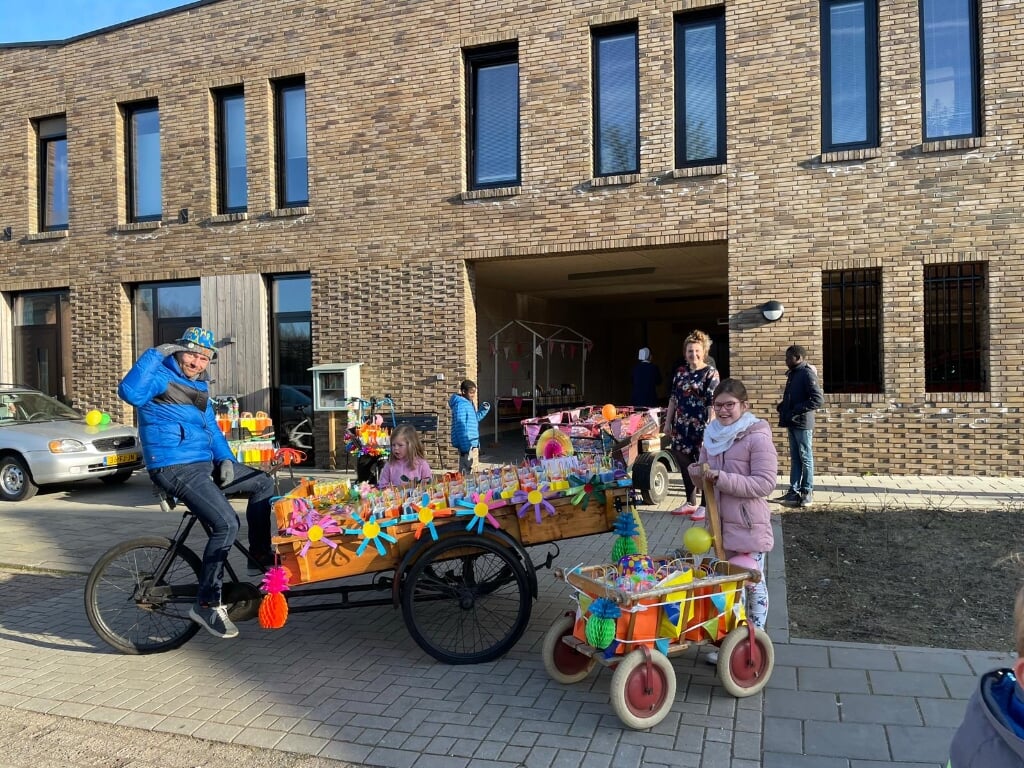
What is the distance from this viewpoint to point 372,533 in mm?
4309

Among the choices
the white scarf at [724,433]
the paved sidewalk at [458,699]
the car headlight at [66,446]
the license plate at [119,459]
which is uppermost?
the white scarf at [724,433]

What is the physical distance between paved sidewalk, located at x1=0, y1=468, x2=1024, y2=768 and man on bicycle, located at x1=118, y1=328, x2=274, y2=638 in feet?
1.70

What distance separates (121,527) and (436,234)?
633 centimetres

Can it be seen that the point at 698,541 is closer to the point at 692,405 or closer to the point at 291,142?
the point at 692,405

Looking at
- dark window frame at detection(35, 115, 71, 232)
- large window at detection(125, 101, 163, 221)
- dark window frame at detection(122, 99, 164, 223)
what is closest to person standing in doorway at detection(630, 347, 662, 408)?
large window at detection(125, 101, 163, 221)

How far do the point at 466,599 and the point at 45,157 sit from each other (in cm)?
1548

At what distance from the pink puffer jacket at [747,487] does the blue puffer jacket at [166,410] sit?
2.88 m

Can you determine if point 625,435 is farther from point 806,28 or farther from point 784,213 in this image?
point 806,28

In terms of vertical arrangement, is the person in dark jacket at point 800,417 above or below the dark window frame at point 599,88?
below

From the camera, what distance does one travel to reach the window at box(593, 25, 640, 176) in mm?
11695

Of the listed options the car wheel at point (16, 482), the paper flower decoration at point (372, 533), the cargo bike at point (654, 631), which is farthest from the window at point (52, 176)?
the cargo bike at point (654, 631)

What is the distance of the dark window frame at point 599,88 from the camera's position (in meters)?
11.6

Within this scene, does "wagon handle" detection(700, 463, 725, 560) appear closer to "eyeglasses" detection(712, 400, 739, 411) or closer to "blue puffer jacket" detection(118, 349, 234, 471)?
"eyeglasses" detection(712, 400, 739, 411)

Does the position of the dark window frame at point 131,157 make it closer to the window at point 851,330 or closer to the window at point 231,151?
the window at point 231,151
